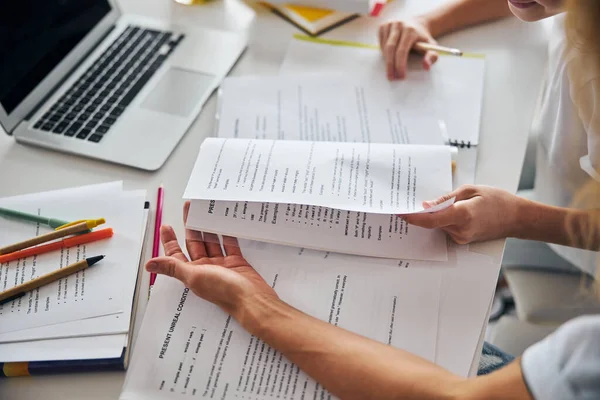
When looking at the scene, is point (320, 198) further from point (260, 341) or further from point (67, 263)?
point (67, 263)

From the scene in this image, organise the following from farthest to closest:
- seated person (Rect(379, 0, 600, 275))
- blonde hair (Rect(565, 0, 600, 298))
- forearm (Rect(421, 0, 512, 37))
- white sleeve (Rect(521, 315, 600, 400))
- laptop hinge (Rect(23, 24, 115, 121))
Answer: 1. forearm (Rect(421, 0, 512, 37))
2. laptop hinge (Rect(23, 24, 115, 121))
3. seated person (Rect(379, 0, 600, 275))
4. blonde hair (Rect(565, 0, 600, 298))
5. white sleeve (Rect(521, 315, 600, 400))

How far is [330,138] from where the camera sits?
86 centimetres

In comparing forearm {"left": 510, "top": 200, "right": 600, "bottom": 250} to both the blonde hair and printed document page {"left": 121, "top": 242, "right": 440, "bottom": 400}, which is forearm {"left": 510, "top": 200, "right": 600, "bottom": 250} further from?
printed document page {"left": 121, "top": 242, "right": 440, "bottom": 400}

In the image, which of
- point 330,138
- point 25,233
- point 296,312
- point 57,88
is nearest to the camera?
point 296,312

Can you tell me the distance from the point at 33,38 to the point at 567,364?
2.78ft

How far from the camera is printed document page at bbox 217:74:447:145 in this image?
33.9 inches

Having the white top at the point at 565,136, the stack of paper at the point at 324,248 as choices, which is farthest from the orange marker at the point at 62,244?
the white top at the point at 565,136

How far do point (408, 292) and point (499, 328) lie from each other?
1.45 feet

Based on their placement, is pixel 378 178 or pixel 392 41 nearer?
pixel 378 178

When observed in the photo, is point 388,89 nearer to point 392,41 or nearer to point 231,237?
point 392,41

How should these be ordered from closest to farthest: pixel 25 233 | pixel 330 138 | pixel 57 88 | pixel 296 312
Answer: pixel 296 312, pixel 25 233, pixel 330 138, pixel 57 88

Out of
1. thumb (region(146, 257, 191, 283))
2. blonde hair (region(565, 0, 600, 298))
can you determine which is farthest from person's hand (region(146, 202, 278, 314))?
blonde hair (region(565, 0, 600, 298))

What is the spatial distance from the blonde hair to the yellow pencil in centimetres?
59

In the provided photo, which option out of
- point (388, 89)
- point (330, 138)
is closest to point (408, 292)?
point (330, 138)
